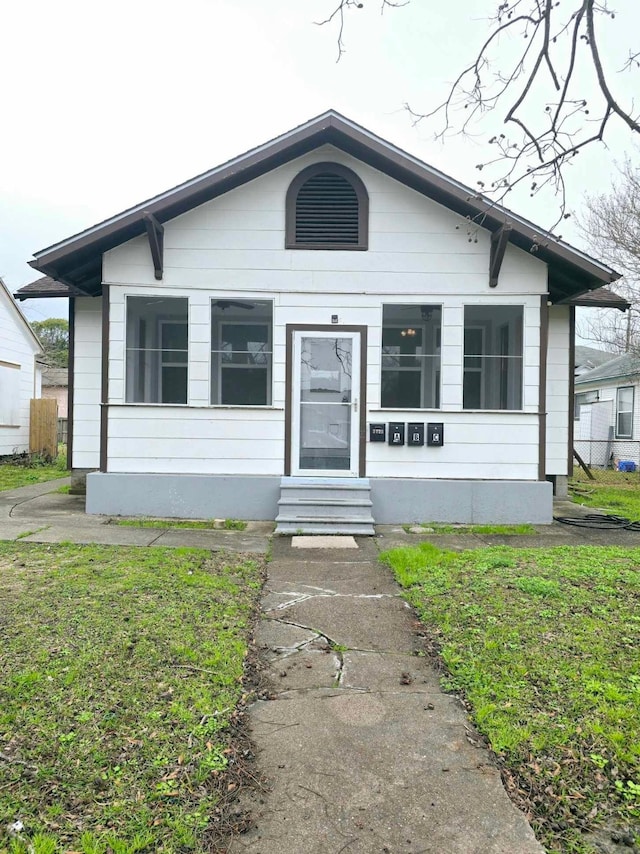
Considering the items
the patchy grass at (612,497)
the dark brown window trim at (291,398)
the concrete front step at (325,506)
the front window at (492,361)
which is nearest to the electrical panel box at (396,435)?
the dark brown window trim at (291,398)

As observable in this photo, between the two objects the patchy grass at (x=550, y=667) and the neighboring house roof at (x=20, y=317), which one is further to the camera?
the neighboring house roof at (x=20, y=317)

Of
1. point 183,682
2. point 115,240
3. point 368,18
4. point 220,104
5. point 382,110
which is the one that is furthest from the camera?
point 115,240

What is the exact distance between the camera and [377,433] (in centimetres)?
808

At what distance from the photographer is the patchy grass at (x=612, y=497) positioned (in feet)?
30.2

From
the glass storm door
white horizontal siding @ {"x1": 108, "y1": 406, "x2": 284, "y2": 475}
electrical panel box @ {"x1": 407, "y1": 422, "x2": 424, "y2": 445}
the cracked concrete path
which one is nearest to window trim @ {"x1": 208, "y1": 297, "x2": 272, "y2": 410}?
white horizontal siding @ {"x1": 108, "y1": 406, "x2": 284, "y2": 475}

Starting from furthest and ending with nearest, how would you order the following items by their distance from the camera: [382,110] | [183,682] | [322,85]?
[322,85], [382,110], [183,682]

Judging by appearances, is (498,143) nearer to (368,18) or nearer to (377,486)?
(368,18)

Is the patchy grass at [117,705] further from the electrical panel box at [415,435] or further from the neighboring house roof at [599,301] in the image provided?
the neighboring house roof at [599,301]

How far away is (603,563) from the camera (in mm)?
5480

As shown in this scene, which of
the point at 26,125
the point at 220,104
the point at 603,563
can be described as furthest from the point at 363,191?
the point at 26,125

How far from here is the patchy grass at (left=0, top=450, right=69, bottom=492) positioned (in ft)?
38.7

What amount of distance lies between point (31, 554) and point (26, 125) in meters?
12.1

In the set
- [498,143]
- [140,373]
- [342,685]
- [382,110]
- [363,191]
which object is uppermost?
[363,191]

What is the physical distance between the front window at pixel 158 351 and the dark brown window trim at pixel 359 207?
180 centimetres
